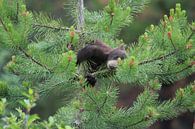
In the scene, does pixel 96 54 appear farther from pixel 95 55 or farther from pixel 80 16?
pixel 80 16

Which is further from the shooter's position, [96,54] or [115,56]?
[96,54]

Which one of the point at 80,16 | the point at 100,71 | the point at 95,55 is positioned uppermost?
the point at 80,16

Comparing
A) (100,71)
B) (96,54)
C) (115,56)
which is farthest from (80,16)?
(115,56)

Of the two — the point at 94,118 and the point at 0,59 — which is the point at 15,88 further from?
the point at 0,59

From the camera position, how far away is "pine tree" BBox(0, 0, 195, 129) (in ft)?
18.6

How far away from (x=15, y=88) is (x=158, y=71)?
1.36m

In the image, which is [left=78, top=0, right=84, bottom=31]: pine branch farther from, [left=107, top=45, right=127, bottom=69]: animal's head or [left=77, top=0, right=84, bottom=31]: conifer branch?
[left=107, top=45, right=127, bottom=69]: animal's head

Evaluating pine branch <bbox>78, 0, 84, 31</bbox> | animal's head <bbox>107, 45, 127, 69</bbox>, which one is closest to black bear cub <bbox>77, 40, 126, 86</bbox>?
animal's head <bbox>107, 45, 127, 69</bbox>

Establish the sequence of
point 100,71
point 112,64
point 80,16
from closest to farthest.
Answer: point 112,64
point 100,71
point 80,16

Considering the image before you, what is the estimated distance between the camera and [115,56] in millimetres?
5664

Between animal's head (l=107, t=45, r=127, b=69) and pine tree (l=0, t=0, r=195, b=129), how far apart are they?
0.06 metres

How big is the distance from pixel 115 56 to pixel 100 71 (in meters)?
0.31

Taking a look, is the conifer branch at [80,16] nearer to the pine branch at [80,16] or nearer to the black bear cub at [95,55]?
the pine branch at [80,16]

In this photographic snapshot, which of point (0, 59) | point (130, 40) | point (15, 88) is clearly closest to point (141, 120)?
point (15, 88)
